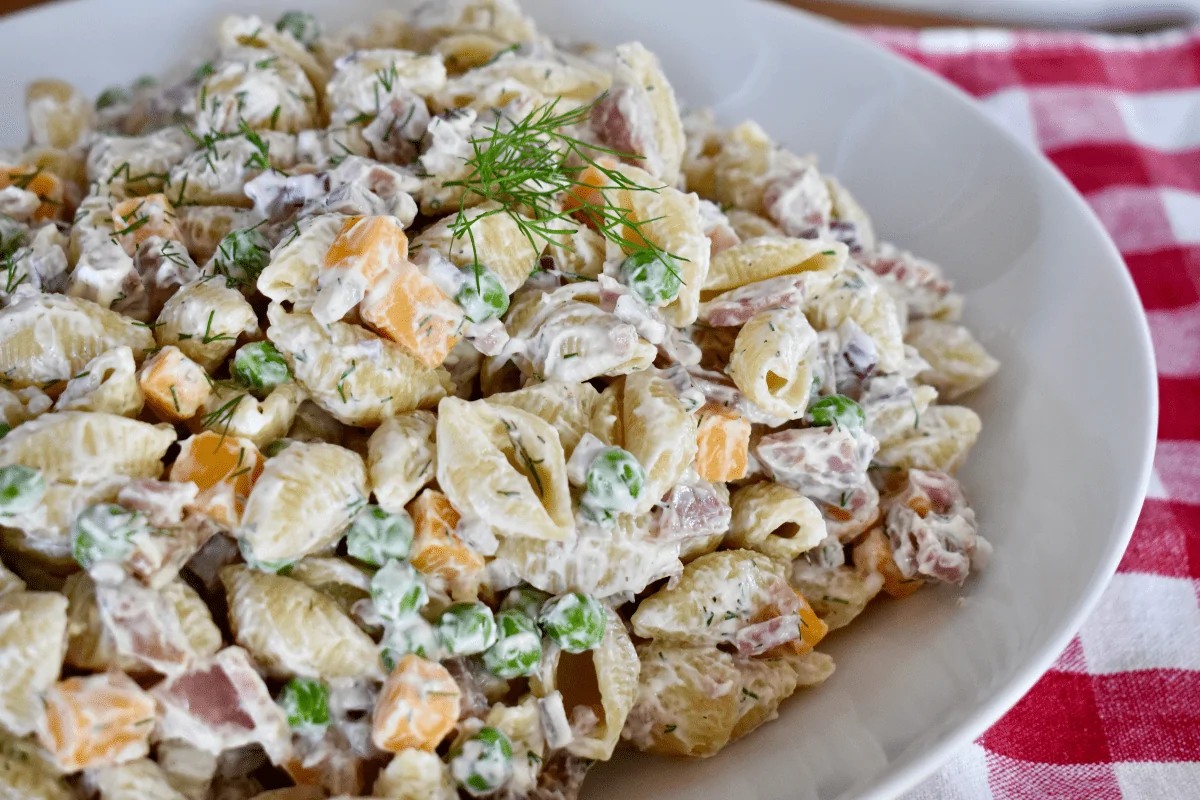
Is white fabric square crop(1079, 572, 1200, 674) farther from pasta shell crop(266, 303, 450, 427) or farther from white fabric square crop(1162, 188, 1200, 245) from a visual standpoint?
pasta shell crop(266, 303, 450, 427)

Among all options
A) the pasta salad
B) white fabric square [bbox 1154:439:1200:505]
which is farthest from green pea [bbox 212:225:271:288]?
white fabric square [bbox 1154:439:1200:505]

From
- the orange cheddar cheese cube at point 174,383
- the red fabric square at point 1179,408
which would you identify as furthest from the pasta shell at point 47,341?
the red fabric square at point 1179,408

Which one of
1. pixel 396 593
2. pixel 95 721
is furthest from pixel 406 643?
pixel 95 721

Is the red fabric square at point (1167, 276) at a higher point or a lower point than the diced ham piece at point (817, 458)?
lower

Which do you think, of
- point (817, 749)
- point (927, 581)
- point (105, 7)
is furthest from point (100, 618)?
point (105, 7)

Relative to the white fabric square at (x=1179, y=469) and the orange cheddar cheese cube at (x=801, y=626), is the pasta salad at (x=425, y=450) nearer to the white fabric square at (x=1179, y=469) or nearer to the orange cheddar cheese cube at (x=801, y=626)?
the orange cheddar cheese cube at (x=801, y=626)
